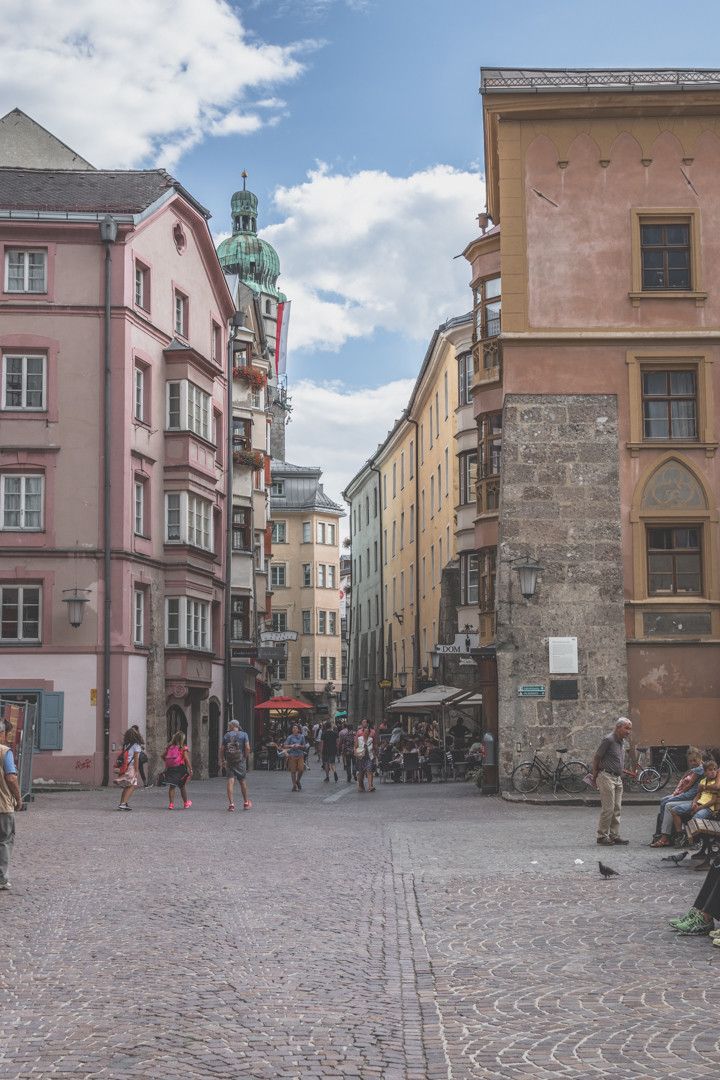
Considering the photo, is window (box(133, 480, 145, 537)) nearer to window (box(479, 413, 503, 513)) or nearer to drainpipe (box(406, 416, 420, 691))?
window (box(479, 413, 503, 513))

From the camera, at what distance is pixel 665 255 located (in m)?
29.6

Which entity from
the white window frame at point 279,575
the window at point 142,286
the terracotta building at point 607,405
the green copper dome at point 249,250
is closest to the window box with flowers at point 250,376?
the window at point 142,286

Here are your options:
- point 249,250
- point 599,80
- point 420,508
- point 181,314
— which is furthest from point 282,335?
point 599,80

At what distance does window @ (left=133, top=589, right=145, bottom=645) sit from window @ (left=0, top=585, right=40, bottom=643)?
2706 mm

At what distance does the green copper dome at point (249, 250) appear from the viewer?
12531 cm

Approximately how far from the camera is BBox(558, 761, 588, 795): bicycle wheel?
27759 millimetres

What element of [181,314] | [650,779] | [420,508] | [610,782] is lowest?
[650,779]

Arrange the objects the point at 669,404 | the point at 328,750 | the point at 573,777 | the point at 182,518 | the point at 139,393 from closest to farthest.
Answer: the point at 573,777 < the point at 669,404 < the point at 139,393 < the point at 182,518 < the point at 328,750

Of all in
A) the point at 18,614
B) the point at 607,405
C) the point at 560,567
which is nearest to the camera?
the point at 560,567

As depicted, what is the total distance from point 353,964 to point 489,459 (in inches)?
1289

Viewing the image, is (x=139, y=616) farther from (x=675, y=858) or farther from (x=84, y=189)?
(x=675, y=858)

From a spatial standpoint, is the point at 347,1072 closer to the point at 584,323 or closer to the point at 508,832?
the point at 508,832

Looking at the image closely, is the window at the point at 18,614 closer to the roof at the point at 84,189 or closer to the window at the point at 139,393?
the window at the point at 139,393

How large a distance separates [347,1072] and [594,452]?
22824 mm
